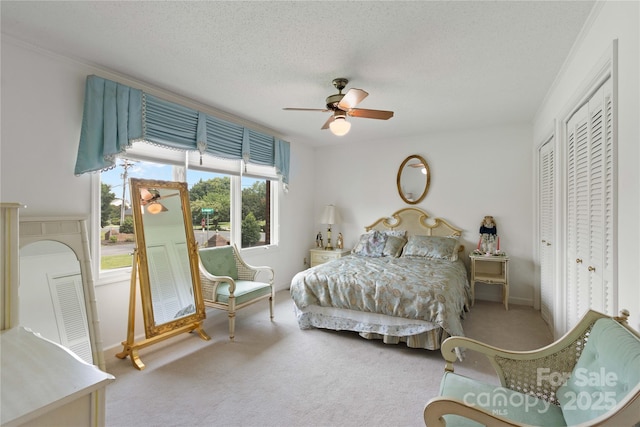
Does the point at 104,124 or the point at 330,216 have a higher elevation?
the point at 104,124

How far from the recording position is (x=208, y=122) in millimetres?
3521

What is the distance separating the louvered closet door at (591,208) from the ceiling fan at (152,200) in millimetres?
3395

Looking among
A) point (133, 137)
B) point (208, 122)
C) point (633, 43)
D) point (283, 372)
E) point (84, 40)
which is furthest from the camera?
point (208, 122)

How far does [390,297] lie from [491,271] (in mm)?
2278

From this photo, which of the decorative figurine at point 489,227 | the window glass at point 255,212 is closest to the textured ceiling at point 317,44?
the window glass at point 255,212

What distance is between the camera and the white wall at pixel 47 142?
2172 millimetres

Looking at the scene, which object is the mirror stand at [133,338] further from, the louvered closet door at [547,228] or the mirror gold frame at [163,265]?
the louvered closet door at [547,228]

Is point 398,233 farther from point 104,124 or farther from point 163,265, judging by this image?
point 104,124

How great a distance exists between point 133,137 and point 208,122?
934 millimetres

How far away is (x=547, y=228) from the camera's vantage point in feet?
11.4

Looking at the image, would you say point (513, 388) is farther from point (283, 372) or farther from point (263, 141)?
point (263, 141)

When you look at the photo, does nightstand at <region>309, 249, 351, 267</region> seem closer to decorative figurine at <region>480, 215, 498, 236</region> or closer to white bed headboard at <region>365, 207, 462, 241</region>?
white bed headboard at <region>365, 207, 462, 241</region>

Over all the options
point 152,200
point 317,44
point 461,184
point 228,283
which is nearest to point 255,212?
point 228,283

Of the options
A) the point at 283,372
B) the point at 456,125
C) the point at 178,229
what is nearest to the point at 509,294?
the point at 456,125
